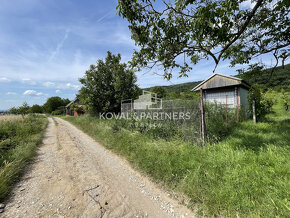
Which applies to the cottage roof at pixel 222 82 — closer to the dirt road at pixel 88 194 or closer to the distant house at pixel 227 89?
the distant house at pixel 227 89

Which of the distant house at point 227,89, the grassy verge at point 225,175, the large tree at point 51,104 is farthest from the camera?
the large tree at point 51,104

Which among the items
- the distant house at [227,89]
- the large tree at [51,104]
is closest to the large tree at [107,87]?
the distant house at [227,89]

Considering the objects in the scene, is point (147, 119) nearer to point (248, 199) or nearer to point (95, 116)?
point (248, 199)

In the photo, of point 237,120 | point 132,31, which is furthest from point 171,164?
point 237,120

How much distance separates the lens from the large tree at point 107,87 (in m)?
10.1

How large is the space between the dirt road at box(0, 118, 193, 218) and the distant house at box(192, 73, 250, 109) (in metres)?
8.62

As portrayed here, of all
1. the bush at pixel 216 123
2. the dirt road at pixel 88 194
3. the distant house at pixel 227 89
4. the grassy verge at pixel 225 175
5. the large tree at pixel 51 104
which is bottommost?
the dirt road at pixel 88 194

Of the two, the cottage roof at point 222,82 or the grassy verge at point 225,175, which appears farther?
the cottage roof at point 222,82

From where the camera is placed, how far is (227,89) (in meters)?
9.80

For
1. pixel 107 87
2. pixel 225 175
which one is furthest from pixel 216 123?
pixel 107 87

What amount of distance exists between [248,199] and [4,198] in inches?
168

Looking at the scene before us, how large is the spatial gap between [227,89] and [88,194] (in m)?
11.6

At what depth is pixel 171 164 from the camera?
2.81m

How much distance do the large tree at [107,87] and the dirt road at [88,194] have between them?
279 inches
